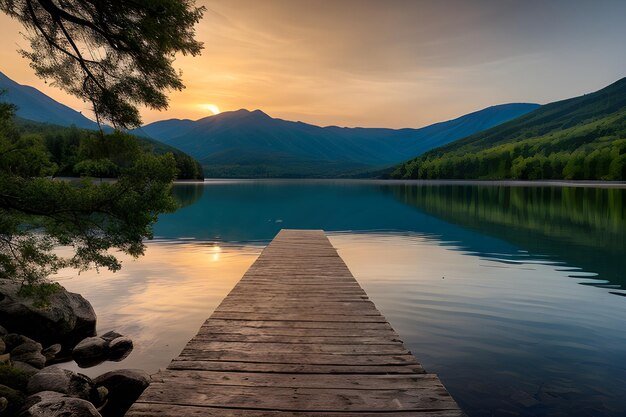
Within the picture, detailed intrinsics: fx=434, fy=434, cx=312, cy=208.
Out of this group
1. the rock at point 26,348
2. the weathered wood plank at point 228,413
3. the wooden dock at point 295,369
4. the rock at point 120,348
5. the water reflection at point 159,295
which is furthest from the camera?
the water reflection at point 159,295

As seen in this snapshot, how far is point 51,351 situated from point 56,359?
0.39 meters

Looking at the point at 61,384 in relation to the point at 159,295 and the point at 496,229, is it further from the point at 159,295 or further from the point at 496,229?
the point at 496,229

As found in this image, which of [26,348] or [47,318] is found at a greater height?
[47,318]

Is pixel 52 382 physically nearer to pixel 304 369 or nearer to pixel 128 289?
pixel 304 369

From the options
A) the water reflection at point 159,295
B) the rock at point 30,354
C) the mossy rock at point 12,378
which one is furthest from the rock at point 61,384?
the rock at point 30,354

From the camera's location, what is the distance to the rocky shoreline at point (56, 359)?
296 inches

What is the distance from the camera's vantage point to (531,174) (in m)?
177

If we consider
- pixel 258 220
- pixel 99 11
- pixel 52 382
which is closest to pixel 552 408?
pixel 52 382

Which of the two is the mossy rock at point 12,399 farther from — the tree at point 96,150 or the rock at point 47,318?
the rock at point 47,318

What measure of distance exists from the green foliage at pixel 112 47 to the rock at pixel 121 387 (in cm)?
572

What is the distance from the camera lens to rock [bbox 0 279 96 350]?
466 inches

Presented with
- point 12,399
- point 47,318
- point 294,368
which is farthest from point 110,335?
point 294,368

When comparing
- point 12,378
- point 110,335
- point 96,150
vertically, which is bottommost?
point 110,335

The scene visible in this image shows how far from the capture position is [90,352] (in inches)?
438
